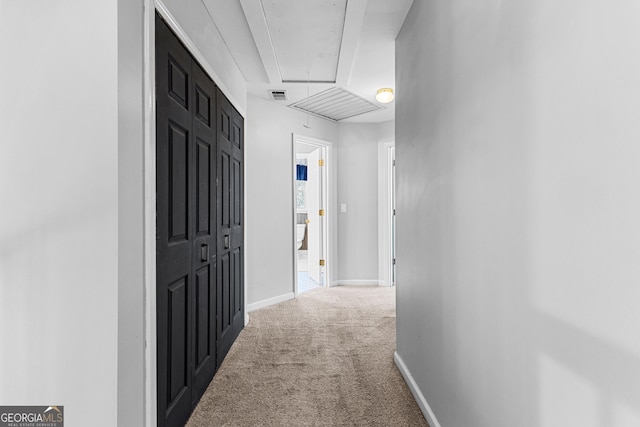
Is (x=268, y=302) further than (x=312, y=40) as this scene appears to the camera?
Yes

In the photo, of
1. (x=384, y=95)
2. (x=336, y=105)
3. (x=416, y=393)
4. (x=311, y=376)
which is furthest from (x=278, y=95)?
(x=416, y=393)

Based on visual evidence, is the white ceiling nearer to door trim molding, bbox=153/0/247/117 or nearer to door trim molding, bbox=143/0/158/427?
door trim molding, bbox=153/0/247/117

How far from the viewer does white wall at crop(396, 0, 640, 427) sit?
65cm

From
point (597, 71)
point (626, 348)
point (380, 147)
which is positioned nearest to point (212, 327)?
point (626, 348)

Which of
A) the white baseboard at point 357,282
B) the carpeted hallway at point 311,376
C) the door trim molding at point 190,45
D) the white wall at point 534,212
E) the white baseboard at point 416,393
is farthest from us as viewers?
the white baseboard at point 357,282

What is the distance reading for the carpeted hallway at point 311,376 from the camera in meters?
1.83

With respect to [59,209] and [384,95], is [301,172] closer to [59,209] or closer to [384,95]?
[384,95]

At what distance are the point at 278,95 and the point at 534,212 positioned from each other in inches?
128

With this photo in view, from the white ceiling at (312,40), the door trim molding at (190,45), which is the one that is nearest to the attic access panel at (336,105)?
the white ceiling at (312,40)

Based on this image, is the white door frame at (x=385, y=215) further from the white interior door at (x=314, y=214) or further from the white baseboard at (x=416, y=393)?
the white baseboard at (x=416, y=393)

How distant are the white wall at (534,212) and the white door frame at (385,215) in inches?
122

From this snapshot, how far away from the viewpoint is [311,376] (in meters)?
2.26

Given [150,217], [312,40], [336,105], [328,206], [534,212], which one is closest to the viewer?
[534,212]

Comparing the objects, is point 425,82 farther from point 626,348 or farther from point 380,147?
point 380,147
